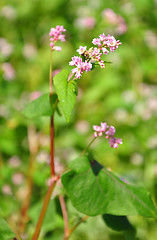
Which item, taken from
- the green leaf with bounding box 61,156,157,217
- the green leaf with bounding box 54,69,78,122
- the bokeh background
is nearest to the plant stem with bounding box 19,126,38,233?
the bokeh background

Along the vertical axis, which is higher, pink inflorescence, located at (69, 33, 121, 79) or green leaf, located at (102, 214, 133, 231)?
pink inflorescence, located at (69, 33, 121, 79)

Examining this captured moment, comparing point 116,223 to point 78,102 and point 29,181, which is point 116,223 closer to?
point 29,181

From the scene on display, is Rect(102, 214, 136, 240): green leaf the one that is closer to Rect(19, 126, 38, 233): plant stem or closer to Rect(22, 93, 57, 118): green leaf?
Rect(22, 93, 57, 118): green leaf

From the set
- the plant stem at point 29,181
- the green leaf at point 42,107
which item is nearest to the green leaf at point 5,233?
the green leaf at point 42,107

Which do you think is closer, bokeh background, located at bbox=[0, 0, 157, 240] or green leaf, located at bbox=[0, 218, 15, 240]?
green leaf, located at bbox=[0, 218, 15, 240]

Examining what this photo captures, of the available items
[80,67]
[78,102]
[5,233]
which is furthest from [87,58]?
[78,102]

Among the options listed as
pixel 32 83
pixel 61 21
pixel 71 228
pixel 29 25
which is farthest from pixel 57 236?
pixel 29 25
